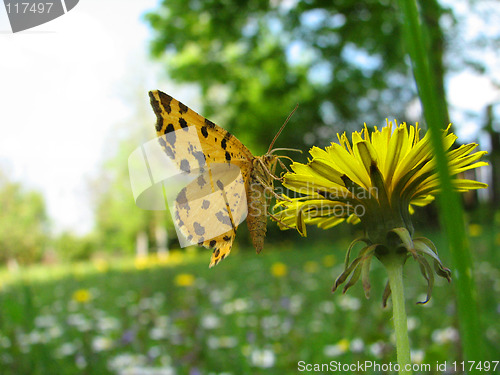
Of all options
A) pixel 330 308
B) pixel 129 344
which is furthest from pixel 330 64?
pixel 129 344

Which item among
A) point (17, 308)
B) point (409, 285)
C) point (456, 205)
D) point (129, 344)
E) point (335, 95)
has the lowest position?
point (409, 285)

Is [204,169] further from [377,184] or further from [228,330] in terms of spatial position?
[228,330]

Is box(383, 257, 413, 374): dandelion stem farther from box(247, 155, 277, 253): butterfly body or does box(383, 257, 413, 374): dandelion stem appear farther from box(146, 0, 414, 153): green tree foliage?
box(146, 0, 414, 153): green tree foliage

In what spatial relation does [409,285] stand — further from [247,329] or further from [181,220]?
[181,220]

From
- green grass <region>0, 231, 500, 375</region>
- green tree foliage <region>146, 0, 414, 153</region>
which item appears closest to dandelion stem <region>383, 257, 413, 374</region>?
green grass <region>0, 231, 500, 375</region>

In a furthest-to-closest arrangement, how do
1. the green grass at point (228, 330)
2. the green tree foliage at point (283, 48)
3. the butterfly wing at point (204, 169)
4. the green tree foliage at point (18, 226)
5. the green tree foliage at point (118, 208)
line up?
1. the green tree foliage at point (118, 208)
2. the green tree foliage at point (18, 226)
3. the green tree foliage at point (283, 48)
4. the green grass at point (228, 330)
5. the butterfly wing at point (204, 169)

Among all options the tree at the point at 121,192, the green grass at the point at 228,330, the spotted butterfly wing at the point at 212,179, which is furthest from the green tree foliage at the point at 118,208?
the spotted butterfly wing at the point at 212,179

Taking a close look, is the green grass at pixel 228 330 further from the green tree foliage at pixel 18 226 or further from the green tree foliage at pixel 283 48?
the green tree foliage at pixel 18 226

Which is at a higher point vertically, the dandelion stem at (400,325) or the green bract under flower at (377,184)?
the green bract under flower at (377,184)
